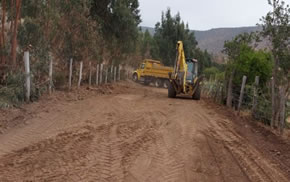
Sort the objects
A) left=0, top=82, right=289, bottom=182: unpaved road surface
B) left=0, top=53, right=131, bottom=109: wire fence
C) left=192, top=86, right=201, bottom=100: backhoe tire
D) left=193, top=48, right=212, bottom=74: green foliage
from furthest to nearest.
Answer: left=193, top=48, right=212, bottom=74: green foliage < left=192, top=86, right=201, bottom=100: backhoe tire < left=0, top=53, right=131, bottom=109: wire fence < left=0, top=82, right=289, bottom=182: unpaved road surface

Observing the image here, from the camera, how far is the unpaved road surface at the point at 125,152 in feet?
18.5

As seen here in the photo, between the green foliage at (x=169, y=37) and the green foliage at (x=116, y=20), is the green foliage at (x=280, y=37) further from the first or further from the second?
the green foliage at (x=169, y=37)

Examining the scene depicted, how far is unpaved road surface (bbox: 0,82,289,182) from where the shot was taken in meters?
5.63

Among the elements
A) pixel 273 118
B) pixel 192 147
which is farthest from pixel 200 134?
pixel 273 118

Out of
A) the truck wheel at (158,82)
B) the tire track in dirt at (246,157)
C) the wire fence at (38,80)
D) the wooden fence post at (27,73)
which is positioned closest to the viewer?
the tire track in dirt at (246,157)

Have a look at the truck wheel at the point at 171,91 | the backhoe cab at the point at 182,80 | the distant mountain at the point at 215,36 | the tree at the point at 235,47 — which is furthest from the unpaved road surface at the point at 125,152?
the distant mountain at the point at 215,36

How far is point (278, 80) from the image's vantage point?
40.1 ft

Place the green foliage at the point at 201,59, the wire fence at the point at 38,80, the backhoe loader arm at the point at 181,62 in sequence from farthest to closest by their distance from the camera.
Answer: the green foliage at the point at 201,59 < the backhoe loader arm at the point at 181,62 < the wire fence at the point at 38,80

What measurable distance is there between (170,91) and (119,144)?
13.0 m

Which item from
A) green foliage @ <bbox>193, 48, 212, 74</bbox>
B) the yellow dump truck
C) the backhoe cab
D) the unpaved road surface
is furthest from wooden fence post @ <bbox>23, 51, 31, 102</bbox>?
green foliage @ <bbox>193, 48, 212, 74</bbox>

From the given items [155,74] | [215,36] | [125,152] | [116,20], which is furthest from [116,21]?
[215,36]

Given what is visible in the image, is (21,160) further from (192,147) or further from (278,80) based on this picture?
(278,80)

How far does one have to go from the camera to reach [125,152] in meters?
6.87

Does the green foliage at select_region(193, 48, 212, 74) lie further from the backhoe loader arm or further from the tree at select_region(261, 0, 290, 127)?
the tree at select_region(261, 0, 290, 127)
